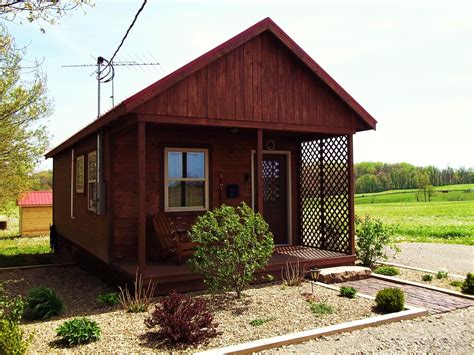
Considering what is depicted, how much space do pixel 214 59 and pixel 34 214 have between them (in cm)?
1520

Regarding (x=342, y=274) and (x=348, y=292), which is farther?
(x=342, y=274)

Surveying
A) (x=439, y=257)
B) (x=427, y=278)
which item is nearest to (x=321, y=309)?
(x=427, y=278)

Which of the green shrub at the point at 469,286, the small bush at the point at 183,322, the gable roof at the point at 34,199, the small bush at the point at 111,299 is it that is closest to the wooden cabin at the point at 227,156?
the small bush at the point at 111,299

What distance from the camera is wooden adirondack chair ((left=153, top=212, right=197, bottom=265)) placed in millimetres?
7426

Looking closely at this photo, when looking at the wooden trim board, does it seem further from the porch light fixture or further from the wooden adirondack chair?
the wooden adirondack chair

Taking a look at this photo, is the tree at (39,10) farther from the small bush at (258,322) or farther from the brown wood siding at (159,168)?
the small bush at (258,322)

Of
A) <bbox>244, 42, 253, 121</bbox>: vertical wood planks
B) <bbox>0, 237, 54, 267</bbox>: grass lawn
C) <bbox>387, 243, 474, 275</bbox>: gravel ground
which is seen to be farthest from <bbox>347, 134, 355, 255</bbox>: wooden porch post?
<bbox>0, 237, 54, 267</bbox>: grass lawn

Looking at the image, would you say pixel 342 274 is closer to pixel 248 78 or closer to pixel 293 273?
pixel 293 273

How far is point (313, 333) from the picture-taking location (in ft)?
16.2

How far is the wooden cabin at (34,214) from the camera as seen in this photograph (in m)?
18.9

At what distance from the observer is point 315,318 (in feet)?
18.2

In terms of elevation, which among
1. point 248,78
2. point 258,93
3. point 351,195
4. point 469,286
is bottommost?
point 469,286

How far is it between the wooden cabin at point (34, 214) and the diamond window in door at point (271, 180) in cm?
1254

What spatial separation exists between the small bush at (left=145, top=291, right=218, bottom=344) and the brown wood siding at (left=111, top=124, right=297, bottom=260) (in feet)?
10.7
